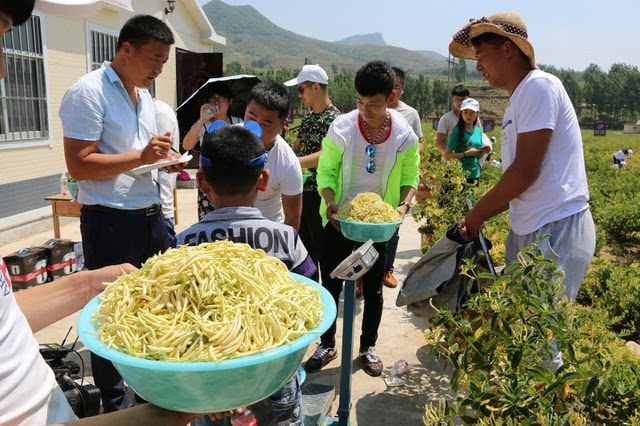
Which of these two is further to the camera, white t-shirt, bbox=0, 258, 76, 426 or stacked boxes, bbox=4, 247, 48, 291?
stacked boxes, bbox=4, 247, 48, 291

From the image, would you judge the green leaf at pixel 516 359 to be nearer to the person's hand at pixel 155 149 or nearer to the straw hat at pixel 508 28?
the straw hat at pixel 508 28

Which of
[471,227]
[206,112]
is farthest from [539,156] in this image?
[206,112]

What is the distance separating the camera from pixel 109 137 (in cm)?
257

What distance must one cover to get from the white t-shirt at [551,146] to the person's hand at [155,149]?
1.73 metres

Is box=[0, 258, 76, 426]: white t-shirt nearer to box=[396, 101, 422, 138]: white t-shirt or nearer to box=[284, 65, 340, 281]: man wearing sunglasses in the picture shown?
box=[284, 65, 340, 281]: man wearing sunglasses

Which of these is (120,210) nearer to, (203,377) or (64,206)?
(203,377)

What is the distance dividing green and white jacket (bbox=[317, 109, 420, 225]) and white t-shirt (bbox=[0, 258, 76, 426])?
97.4 inches

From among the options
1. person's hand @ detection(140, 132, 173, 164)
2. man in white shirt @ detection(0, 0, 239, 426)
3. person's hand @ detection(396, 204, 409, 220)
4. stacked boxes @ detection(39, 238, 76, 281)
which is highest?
person's hand @ detection(140, 132, 173, 164)

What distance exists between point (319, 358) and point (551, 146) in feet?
6.80

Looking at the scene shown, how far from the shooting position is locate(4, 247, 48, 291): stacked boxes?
4688mm

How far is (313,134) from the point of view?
4.38 m

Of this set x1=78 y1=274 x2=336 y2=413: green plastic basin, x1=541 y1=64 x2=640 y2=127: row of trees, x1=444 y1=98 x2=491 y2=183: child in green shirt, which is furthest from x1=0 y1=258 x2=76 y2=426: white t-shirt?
x1=541 y1=64 x2=640 y2=127: row of trees

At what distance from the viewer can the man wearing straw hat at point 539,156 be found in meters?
2.32

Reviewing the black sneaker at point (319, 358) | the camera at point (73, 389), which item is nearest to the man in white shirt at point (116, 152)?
the camera at point (73, 389)
